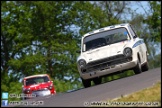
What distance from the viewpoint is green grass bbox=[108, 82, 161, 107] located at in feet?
28.2

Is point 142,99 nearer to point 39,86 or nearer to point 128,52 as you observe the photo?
point 128,52

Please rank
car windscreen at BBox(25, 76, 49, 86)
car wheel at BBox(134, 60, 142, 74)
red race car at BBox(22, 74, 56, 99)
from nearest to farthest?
car wheel at BBox(134, 60, 142, 74) → red race car at BBox(22, 74, 56, 99) → car windscreen at BBox(25, 76, 49, 86)

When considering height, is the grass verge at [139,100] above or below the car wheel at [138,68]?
below

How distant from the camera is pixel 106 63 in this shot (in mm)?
16547

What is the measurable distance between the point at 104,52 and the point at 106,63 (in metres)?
0.43

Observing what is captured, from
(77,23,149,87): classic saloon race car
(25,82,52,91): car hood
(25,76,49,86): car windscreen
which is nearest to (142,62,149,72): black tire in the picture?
(77,23,149,87): classic saloon race car

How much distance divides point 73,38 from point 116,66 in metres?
34.0

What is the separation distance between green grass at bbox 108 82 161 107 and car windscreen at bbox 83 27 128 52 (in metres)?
7.34

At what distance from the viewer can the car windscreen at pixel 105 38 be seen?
690 inches

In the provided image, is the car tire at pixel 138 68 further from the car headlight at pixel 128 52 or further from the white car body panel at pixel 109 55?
the car headlight at pixel 128 52

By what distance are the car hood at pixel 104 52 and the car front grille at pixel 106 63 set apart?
4.3 inches

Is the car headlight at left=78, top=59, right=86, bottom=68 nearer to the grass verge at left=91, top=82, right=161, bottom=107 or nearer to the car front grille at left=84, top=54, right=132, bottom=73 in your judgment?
the car front grille at left=84, top=54, right=132, bottom=73

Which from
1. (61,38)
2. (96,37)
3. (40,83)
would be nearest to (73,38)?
(61,38)

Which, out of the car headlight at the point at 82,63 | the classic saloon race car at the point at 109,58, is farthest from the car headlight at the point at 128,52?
the car headlight at the point at 82,63
